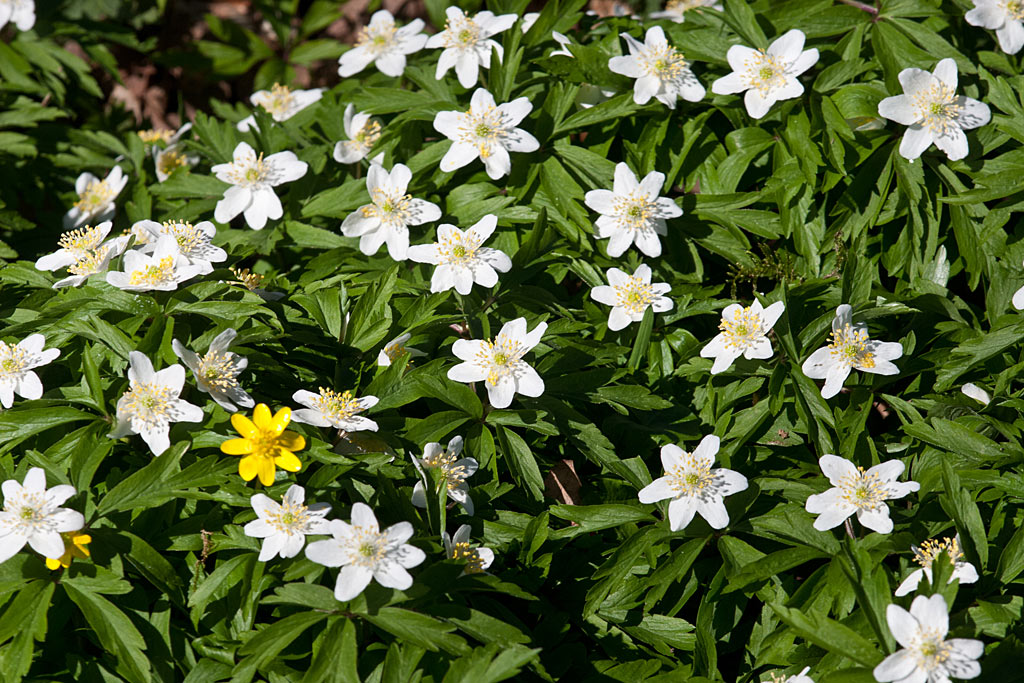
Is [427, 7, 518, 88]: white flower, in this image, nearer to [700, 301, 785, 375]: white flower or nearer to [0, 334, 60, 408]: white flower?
[700, 301, 785, 375]: white flower

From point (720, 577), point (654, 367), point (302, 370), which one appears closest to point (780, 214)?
point (654, 367)

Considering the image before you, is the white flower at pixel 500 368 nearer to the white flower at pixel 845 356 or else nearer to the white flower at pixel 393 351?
the white flower at pixel 393 351

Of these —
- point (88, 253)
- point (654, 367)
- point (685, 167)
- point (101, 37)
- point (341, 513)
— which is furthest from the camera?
point (101, 37)

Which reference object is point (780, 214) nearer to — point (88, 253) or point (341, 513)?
point (341, 513)

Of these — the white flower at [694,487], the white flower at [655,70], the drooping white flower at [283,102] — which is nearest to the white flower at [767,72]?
the white flower at [655,70]

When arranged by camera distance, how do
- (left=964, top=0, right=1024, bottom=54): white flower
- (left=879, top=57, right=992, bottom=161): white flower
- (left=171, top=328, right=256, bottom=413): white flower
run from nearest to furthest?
(left=171, top=328, right=256, bottom=413): white flower
(left=879, top=57, right=992, bottom=161): white flower
(left=964, top=0, right=1024, bottom=54): white flower

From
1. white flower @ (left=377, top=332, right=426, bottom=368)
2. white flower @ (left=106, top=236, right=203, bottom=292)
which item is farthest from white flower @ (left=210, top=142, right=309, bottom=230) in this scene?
white flower @ (left=377, top=332, right=426, bottom=368)

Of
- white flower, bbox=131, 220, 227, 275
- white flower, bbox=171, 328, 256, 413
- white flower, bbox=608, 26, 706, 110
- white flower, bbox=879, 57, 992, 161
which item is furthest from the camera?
white flower, bbox=608, 26, 706, 110
